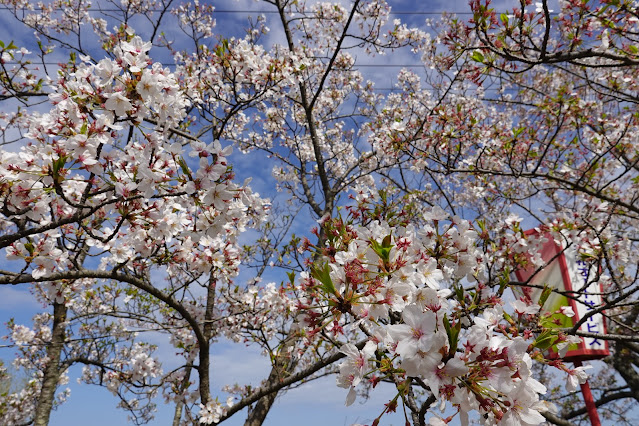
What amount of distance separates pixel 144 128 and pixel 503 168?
19.8ft

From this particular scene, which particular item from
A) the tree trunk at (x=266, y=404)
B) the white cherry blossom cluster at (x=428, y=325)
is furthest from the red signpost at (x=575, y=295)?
the white cherry blossom cluster at (x=428, y=325)

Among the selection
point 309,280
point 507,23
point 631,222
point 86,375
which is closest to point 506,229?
point 507,23

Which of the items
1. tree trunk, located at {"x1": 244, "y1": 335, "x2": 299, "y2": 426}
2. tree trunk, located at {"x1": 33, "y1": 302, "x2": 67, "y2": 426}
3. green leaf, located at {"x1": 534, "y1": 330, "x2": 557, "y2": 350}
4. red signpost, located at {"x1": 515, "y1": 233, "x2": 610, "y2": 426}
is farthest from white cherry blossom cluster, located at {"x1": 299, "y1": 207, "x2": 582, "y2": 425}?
tree trunk, located at {"x1": 33, "y1": 302, "x2": 67, "y2": 426}

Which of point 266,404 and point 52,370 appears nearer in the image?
point 266,404

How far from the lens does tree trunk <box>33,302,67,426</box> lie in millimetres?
6051

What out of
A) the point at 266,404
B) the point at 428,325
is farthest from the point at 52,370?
the point at 428,325

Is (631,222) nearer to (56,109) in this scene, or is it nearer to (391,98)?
(391,98)

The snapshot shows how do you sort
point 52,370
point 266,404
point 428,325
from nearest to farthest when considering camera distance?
point 428,325
point 266,404
point 52,370

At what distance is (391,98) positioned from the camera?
337 inches

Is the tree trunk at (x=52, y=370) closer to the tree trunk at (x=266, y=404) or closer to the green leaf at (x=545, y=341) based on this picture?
the tree trunk at (x=266, y=404)

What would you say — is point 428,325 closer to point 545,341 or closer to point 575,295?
point 545,341

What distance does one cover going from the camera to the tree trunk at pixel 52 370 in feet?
19.9

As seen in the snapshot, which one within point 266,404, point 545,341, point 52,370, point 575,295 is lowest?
point 545,341

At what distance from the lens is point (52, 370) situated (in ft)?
21.1
